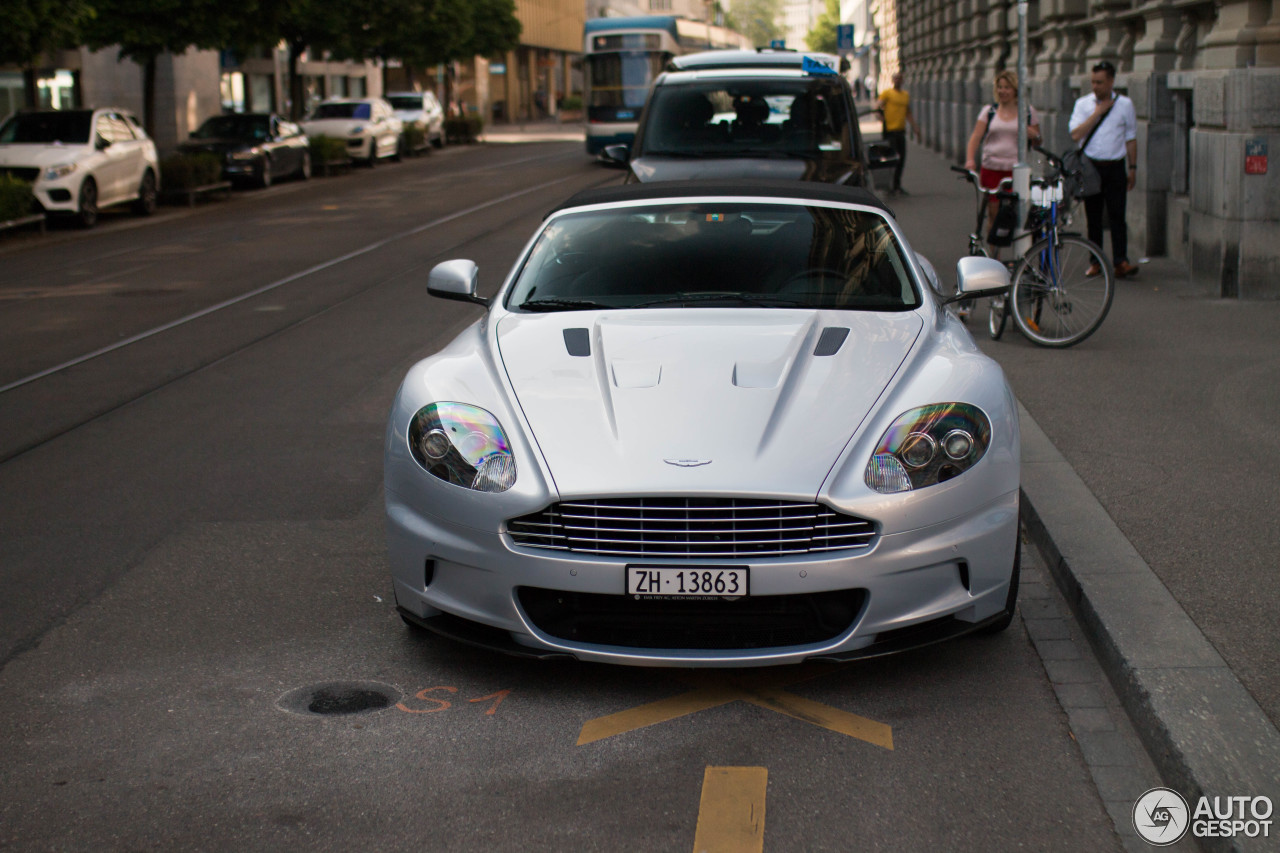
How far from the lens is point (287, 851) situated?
3.29 meters

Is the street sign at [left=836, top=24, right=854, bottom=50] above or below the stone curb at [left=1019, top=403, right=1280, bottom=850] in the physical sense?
above

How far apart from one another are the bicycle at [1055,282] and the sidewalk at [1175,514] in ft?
0.53

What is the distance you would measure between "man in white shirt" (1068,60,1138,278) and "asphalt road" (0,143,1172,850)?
25.8 feet

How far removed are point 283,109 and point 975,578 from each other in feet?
164

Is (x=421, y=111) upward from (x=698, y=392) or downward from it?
upward

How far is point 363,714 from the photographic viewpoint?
4.10 metres

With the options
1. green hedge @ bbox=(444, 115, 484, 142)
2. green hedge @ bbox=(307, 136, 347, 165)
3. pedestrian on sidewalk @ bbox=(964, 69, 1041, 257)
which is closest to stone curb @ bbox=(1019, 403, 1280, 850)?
pedestrian on sidewalk @ bbox=(964, 69, 1041, 257)

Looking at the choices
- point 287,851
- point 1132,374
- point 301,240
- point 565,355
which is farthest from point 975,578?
point 301,240

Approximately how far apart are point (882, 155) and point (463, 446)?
911 centimetres

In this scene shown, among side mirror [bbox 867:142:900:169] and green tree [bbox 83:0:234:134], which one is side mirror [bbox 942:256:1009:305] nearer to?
side mirror [bbox 867:142:900:169]

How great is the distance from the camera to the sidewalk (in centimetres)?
373

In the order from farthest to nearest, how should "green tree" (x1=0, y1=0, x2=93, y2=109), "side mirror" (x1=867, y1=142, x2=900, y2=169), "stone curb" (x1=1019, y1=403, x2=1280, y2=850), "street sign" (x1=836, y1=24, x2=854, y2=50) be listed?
"street sign" (x1=836, y1=24, x2=854, y2=50), "green tree" (x1=0, y1=0, x2=93, y2=109), "side mirror" (x1=867, y1=142, x2=900, y2=169), "stone curb" (x1=1019, y1=403, x2=1280, y2=850)

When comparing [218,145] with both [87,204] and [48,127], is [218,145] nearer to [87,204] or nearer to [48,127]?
[48,127]

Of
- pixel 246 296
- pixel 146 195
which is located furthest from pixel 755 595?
pixel 146 195
